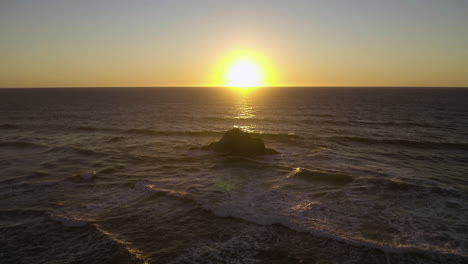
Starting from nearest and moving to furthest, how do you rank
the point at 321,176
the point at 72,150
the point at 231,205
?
the point at 231,205 → the point at 321,176 → the point at 72,150

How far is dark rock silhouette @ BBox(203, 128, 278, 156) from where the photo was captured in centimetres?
2420

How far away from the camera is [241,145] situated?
2436 centimetres

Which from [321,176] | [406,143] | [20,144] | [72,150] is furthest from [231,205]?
[20,144]

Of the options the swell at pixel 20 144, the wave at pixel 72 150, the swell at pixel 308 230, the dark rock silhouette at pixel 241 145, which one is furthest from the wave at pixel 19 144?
the swell at pixel 308 230

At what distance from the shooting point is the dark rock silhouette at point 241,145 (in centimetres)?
2420

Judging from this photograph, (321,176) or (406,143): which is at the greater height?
(406,143)

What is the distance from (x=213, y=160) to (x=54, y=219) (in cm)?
1232

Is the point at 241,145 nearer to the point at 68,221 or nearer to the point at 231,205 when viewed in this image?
the point at 231,205

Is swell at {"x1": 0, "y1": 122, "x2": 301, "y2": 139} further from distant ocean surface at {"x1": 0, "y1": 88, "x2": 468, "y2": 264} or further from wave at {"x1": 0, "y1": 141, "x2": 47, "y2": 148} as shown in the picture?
wave at {"x1": 0, "y1": 141, "x2": 47, "y2": 148}

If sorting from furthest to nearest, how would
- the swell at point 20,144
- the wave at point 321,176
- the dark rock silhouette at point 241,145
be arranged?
the swell at point 20,144, the dark rock silhouette at point 241,145, the wave at point 321,176

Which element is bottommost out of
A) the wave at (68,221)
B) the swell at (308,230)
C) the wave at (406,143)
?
the swell at (308,230)

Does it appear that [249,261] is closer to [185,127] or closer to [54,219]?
[54,219]

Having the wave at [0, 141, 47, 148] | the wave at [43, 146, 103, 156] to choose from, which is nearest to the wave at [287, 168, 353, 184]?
the wave at [43, 146, 103, 156]

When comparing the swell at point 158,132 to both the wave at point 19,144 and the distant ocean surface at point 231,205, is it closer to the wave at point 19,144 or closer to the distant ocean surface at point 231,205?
the distant ocean surface at point 231,205
